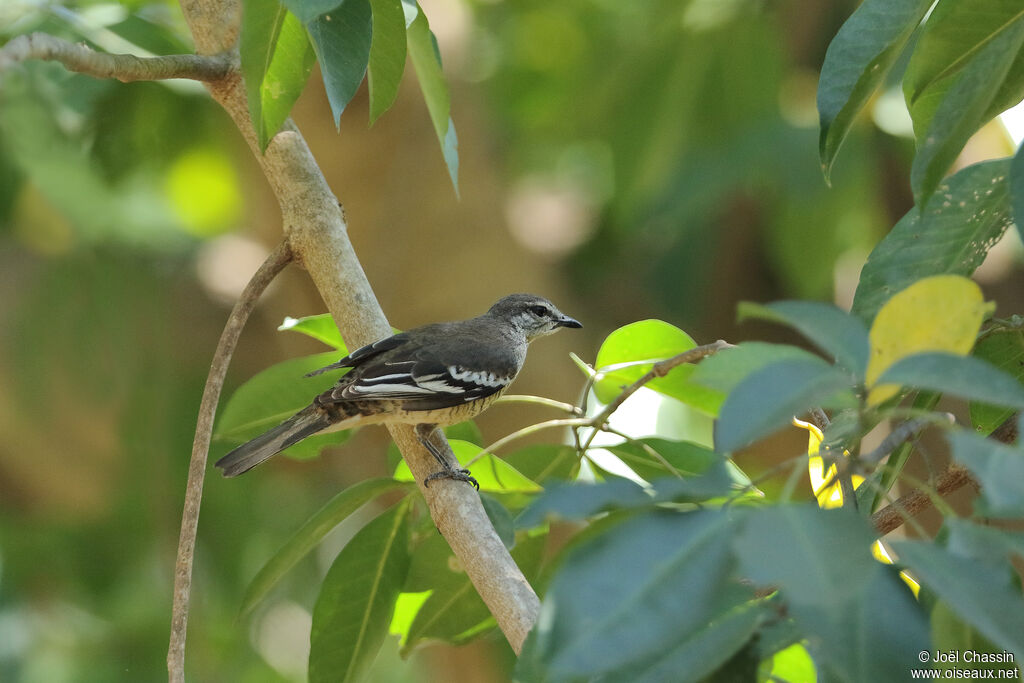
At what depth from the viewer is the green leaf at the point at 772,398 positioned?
1.12m

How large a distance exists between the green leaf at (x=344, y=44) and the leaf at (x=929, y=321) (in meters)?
1.17

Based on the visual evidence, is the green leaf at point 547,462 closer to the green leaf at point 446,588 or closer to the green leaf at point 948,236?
the green leaf at point 446,588

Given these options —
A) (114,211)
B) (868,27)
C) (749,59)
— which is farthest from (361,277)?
(114,211)

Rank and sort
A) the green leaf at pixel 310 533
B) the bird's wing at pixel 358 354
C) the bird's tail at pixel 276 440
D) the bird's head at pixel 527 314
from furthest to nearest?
the bird's head at pixel 527 314, the bird's tail at pixel 276 440, the bird's wing at pixel 358 354, the green leaf at pixel 310 533

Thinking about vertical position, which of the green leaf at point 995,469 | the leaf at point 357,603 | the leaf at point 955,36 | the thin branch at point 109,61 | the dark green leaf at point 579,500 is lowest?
the leaf at point 357,603

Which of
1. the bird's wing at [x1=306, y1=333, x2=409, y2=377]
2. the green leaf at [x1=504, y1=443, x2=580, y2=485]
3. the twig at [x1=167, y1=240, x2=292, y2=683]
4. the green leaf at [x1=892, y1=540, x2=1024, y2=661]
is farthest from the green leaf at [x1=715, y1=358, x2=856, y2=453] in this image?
the bird's wing at [x1=306, y1=333, x2=409, y2=377]

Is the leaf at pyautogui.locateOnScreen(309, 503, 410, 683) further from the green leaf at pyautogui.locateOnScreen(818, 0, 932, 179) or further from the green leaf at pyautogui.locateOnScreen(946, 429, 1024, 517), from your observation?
the green leaf at pyautogui.locateOnScreen(946, 429, 1024, 517)

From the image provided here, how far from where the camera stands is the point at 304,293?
6613mm

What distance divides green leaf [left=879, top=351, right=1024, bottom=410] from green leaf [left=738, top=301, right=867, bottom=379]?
8 centimetres

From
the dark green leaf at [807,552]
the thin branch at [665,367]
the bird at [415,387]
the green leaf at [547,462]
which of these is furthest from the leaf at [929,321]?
the bird at [415,387]

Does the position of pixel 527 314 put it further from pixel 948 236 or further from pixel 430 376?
pixel 948 236

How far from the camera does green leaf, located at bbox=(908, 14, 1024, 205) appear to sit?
5.93ft

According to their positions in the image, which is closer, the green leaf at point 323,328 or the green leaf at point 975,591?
the green leaf at point 975,591

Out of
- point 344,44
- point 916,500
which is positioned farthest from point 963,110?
point 344,44
